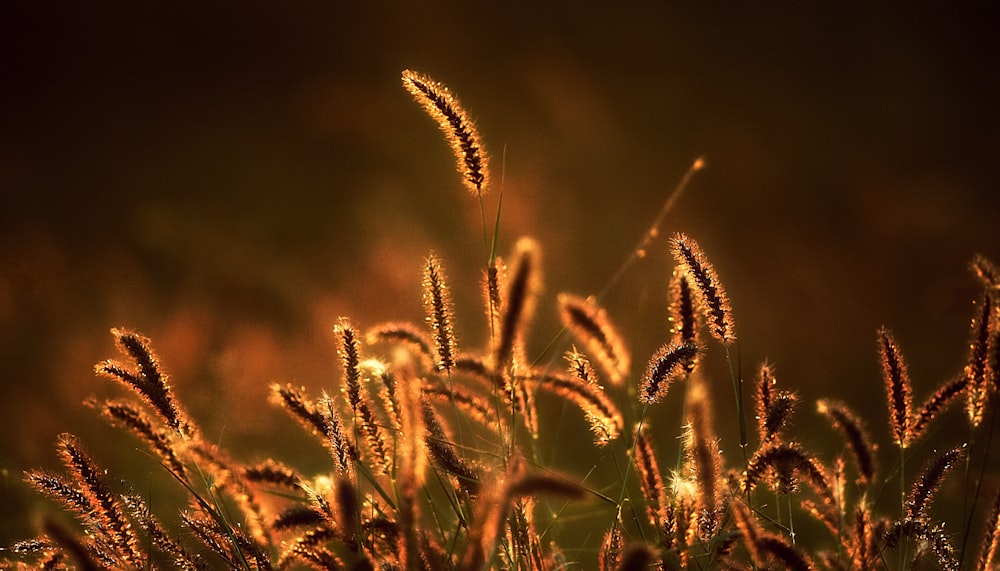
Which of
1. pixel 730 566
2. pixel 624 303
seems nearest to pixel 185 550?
pixel 730 566

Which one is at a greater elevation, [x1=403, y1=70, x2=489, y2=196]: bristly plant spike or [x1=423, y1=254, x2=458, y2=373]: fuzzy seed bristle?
[x1=403, y1=70, x2=489, y2=196]: bristly plant spike

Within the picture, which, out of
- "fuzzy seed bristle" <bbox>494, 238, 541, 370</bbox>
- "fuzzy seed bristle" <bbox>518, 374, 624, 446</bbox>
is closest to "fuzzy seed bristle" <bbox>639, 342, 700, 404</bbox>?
"fuzzy seed bristle" <bbox>518, 374, 624, 446</bbox>

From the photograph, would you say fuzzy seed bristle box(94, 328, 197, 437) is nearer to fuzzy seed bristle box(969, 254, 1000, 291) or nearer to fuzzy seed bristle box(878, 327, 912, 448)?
fuzzy seed bristle box(878, 327, 912, 448)

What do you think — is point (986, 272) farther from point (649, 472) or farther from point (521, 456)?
point (521, 456)

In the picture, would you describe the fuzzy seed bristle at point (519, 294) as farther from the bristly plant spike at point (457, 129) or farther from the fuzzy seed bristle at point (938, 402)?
the fuzzy seed bristle at point (938, 402)

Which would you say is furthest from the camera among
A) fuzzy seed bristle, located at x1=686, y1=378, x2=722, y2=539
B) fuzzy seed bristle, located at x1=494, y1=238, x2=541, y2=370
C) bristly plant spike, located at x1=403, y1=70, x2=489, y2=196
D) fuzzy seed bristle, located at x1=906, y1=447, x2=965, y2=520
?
bristly plant spike, located at x1=403, y1=70, x2=489, y2=196

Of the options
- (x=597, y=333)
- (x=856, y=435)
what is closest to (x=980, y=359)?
(x=856, y=435)

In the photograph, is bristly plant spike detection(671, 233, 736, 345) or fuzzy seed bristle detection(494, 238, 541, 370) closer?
fuzzy seed bristle detection(494, 238, 541, 370)

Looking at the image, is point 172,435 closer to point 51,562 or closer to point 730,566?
point 51,562
